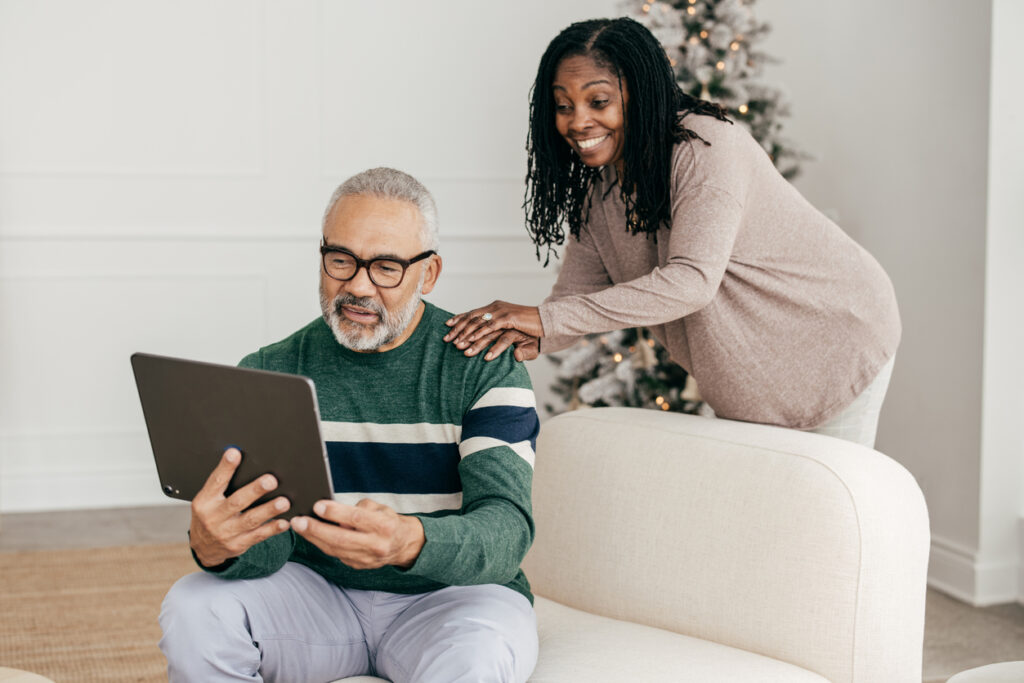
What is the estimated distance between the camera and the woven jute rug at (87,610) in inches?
95.2

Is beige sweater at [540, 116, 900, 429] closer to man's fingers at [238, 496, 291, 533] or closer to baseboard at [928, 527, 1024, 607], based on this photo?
man's fingers at [238, 496, 291, 533]

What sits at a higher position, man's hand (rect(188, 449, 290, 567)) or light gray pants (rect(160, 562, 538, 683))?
man's hand (rect(188, 449, 290, 567))

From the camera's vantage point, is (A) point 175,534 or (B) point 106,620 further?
(A) point 175,534

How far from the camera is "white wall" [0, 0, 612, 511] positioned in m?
3.85

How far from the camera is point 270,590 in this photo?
4.53ft

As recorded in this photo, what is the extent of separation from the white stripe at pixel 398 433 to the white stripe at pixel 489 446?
0.12 ft

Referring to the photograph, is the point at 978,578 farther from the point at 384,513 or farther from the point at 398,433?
the point at 384,513

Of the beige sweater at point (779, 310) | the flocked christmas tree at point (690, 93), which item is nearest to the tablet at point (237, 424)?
the beige sweater at point (779, 310)

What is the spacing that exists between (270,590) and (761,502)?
0.74m

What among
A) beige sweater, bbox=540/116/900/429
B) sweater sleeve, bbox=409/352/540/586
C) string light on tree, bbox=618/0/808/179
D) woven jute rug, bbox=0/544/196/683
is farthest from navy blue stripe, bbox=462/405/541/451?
string light on tree, bbox=618/0/808/179

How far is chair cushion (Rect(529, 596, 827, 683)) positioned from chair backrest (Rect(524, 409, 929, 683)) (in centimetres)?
6

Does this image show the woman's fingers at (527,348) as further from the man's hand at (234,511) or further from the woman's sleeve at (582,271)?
the man's hand at (234,511)

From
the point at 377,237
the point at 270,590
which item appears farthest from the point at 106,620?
the point at 377,237

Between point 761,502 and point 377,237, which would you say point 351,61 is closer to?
point 377,237
